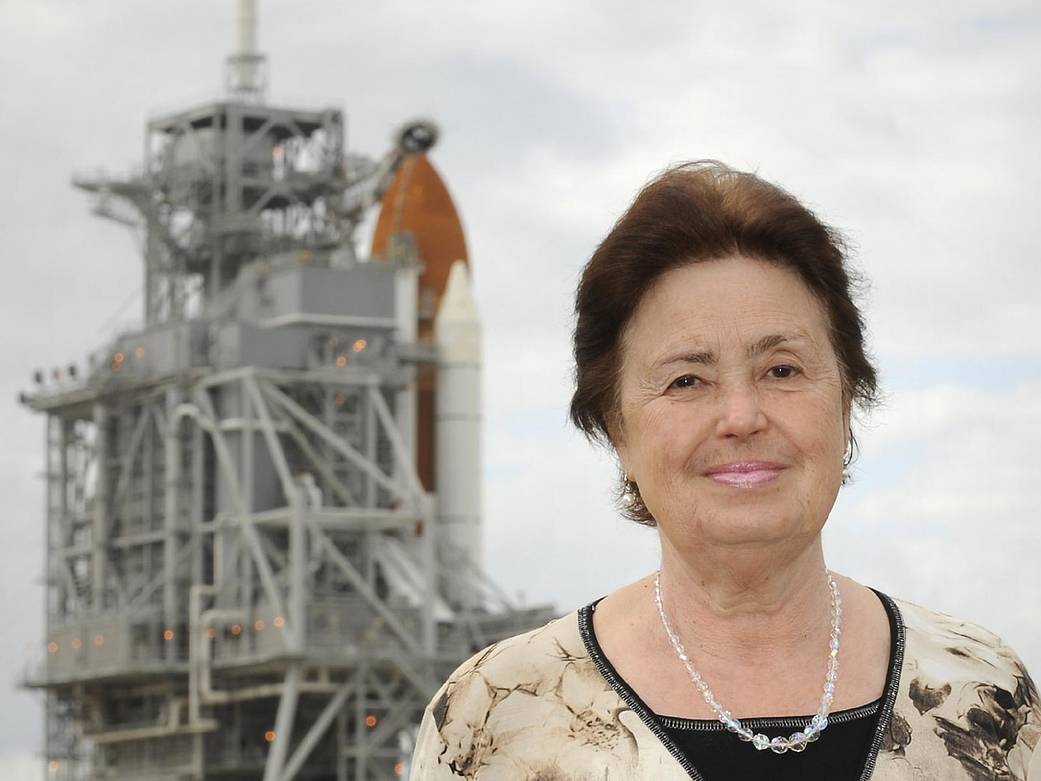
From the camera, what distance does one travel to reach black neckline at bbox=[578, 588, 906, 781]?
399 centimetres

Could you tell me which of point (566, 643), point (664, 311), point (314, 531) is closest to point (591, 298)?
point (664, 311)

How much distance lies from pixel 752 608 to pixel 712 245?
26.5 inches

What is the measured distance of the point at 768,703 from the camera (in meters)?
4.05

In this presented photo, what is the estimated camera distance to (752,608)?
163 inches

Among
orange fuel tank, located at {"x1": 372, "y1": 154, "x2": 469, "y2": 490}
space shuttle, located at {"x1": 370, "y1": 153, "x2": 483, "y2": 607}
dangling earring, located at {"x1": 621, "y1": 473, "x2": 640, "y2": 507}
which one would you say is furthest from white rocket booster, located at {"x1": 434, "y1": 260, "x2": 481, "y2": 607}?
dangling earring, located at {"x1": 621, "y1": 473, "x2": 640, "y2": 507}

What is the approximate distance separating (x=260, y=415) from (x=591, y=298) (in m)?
46.1

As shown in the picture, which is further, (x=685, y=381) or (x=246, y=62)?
(x=246, y=62)

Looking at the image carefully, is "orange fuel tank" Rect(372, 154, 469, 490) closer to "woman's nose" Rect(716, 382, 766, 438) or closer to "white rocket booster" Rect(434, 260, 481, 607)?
"white rocket booster" Rect(434, 260, 481, 607)

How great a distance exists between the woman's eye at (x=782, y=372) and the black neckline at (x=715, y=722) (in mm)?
559

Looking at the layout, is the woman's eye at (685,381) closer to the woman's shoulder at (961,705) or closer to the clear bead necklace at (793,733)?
the clear bead necklace at (793,733)

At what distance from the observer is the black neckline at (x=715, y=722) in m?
3.99

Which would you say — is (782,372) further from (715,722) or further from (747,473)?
(715,722)

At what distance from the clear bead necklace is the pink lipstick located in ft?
1.09

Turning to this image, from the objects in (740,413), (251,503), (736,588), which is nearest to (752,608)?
(736,588)
